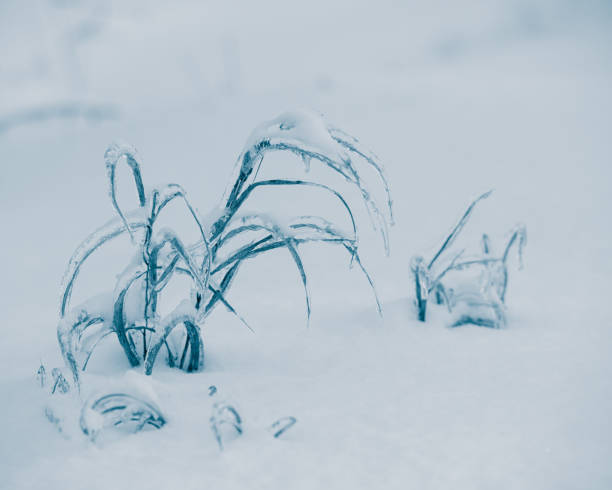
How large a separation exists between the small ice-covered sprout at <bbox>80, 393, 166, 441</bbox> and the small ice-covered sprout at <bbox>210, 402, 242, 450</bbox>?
74 mm

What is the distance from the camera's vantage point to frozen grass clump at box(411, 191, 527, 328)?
99 centimetres

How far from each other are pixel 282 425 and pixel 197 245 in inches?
10.7

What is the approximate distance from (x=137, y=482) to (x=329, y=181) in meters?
1.91

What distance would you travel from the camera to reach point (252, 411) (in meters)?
0.68

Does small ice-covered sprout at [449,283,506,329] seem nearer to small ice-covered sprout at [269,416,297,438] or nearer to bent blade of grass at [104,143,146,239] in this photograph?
small ice-covered sprout at [269,416,297,438]

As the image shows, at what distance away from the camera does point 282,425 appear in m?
0.63

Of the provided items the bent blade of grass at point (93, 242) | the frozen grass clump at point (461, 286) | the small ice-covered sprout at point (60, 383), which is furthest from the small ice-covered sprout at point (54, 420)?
the frozen grass clump at point (461, 286)

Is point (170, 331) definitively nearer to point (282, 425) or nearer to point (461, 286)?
point (282, 425)

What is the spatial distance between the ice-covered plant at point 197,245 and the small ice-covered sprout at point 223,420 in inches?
4.1

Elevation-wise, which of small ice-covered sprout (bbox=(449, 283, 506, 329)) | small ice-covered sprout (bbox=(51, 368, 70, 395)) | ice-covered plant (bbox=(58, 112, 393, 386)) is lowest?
small ice-covered sprout (bbox=(449, 283, 506, 329))

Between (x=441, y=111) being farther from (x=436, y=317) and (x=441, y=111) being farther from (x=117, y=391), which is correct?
(x=117, y=391)

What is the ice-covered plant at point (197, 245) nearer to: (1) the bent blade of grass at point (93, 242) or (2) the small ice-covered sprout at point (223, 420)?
(1) the bent blade of grass at point (93, 242)

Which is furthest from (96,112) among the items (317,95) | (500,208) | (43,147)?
(500,208)

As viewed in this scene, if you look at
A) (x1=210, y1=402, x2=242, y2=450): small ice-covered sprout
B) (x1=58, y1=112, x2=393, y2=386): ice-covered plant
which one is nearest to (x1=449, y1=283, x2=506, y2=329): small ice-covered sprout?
(x1=58, y1=112, x2=393, y2=386): ice-covered plant
